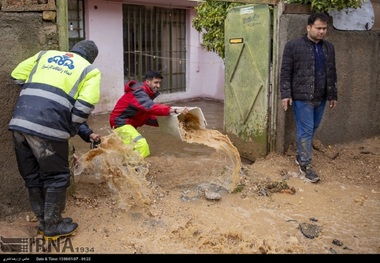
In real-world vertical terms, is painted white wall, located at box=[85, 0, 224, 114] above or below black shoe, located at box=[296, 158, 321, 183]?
above

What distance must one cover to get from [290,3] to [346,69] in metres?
1.52

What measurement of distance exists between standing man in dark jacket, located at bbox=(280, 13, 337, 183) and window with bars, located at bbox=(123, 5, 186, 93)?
6.60 meters

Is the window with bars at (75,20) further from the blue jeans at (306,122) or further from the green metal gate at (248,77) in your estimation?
the blue jeans at (306,122)

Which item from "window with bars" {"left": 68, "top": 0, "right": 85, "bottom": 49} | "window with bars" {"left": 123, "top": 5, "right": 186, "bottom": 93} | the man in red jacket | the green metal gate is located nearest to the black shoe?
the green metal gate

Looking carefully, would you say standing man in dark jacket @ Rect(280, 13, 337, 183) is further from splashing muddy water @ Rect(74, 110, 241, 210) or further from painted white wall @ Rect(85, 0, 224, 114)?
painted white wall @ Rect(85, 0, 224, 114)

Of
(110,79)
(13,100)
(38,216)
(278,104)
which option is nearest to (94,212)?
(38,216)

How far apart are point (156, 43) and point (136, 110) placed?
274 inches

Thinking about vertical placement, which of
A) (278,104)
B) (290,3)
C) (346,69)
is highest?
(290,3)

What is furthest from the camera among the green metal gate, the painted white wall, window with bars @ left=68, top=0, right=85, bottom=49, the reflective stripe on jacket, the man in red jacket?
the painted white wall

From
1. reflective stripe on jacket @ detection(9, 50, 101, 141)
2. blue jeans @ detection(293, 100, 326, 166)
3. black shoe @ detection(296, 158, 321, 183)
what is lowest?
black shoe @ detection(296, 158, 321, 183)

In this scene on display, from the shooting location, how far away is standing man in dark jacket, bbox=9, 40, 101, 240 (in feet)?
12.0

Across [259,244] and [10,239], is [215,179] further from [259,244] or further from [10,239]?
[10,239]

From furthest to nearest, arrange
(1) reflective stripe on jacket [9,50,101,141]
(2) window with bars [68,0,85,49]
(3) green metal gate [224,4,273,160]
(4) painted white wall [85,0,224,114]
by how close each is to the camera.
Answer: (4) painted white wall [85,0,224,114]
(2) window with bars [68,0,85,49]
(3) green metal gate [224,4,273,160]
(1) reflective stripe on jacket [9,50,101,141]

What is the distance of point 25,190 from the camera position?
14.5 ft
